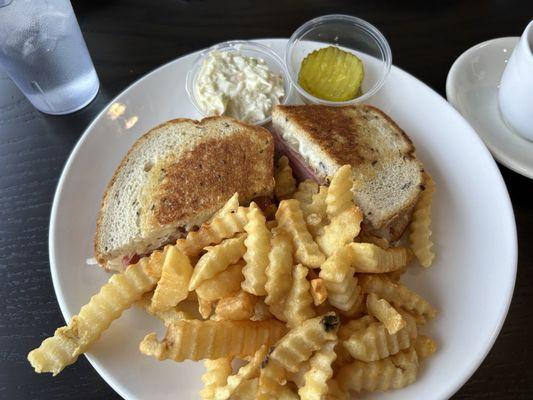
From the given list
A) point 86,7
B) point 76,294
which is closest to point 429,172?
point 76,294

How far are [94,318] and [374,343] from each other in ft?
2.48

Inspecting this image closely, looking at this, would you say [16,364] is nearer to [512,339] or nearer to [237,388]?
[237,388]

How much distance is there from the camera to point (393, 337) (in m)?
1.30

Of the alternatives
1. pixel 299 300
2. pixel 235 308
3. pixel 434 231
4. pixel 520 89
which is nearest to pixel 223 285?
pixel 235 308

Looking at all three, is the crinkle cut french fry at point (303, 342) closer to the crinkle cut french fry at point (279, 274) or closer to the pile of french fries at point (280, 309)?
the pile of french fries at point (280, 309)

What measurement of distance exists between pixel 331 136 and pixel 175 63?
74 centimetres

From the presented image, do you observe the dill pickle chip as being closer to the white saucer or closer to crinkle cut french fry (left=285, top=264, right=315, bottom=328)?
the white saucer

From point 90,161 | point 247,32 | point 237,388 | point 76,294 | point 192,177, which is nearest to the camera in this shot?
point 237,388

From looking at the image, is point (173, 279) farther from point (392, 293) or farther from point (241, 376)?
point (392, 293)

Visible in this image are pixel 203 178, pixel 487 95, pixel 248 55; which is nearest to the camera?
pixel 203 178

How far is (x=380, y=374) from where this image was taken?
1.30 metres

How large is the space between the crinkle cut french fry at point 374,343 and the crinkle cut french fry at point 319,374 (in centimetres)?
6

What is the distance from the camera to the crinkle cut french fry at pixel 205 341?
122 centimetres

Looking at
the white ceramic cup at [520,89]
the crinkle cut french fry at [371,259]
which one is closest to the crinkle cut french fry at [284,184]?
the crinkle cut french fry at [371,259]
